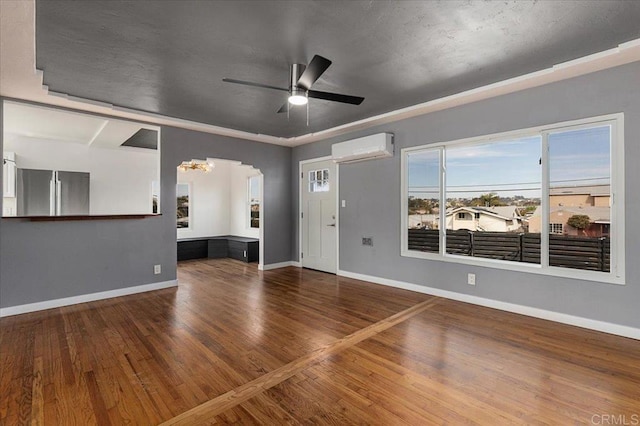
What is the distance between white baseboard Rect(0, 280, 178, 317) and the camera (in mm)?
3671

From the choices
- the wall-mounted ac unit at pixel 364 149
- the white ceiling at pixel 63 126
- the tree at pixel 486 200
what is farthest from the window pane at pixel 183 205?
the tree at pixel 486 200

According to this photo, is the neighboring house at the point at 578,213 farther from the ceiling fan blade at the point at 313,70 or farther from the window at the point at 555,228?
the ceiling fan blade at the point at 313,70

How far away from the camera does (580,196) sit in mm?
3285

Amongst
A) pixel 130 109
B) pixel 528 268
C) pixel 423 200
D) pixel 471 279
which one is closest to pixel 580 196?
pixel 528 268

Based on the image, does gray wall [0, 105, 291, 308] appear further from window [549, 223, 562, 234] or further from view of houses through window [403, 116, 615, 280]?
window [549, 223, 562, 234]

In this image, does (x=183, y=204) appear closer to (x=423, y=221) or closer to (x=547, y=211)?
(x=423, y=221)

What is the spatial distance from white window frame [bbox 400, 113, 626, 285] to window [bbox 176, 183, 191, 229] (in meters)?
5.66

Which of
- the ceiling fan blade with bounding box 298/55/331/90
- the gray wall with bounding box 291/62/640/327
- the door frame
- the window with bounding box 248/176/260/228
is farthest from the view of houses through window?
the window with bounding box 248/176/260/228

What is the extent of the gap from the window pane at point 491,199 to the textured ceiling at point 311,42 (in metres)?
1.05

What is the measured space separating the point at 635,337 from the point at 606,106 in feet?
A: 7.18

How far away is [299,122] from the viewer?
5094 mm

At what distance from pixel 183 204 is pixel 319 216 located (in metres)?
3.87

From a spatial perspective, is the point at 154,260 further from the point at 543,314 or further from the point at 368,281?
the point at 543,314

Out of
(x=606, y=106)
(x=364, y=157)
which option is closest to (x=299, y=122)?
(x=364, y=157)
